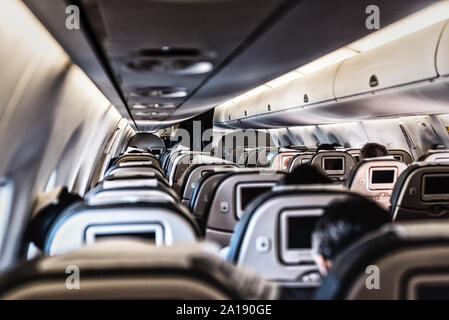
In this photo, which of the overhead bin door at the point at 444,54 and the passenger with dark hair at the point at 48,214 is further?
the overhead bin door at the point at 444,54

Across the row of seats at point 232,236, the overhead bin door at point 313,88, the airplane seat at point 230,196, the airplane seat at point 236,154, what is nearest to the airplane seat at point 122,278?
the row of seats at point 232,236

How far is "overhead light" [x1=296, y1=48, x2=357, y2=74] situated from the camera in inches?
370

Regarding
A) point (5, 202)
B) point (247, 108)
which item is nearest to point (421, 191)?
point (5, 202)

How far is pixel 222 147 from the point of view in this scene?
26.1 m

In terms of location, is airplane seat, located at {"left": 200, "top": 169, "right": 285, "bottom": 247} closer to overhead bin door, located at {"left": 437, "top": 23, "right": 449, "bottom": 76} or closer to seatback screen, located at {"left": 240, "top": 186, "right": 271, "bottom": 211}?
seatback screen, located at {"left": 240, "top": 186, "right": 271, "bottom": 211}

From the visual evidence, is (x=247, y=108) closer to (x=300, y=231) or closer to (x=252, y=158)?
(x=252, y=158)

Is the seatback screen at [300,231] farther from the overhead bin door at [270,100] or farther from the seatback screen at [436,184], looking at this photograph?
the overhead bin door at [270,100]

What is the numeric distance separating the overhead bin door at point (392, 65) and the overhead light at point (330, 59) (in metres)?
0.43

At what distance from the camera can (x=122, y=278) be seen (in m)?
1.10

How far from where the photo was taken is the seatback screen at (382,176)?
21.2 ft

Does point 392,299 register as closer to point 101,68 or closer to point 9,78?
point 9,78

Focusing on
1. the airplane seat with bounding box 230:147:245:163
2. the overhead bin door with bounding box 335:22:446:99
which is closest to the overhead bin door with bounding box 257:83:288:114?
the overhead bin door with bounding box 335:22:446:99

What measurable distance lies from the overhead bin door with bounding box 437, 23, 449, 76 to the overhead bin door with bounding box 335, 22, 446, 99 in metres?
0.11
